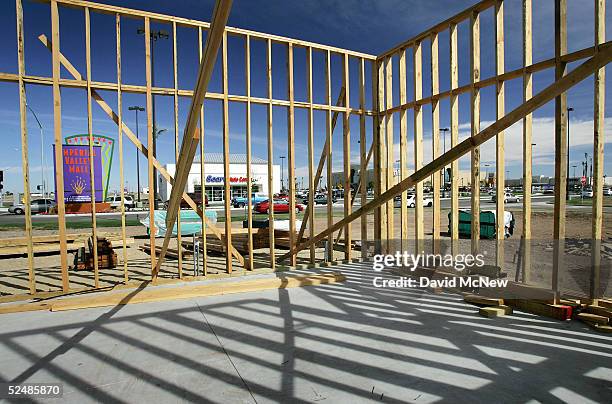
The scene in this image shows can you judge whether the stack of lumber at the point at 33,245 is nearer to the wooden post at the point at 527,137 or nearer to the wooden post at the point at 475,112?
the wooden post at the point at 475,112

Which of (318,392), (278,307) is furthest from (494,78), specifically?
(318,392)

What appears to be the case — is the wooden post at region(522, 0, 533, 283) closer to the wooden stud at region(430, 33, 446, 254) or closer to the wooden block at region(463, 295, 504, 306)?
the wooden block at region(463, 295, 504, 306)

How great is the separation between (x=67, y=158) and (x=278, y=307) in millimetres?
5078

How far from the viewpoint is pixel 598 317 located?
4930 millimetres

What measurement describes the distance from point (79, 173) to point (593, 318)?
30.2ft

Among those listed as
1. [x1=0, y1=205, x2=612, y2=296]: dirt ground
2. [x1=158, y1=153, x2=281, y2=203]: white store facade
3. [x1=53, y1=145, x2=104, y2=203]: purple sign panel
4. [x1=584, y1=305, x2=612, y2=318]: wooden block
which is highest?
[x1=158, y1=153, x2=281, y2=203]: white store facade

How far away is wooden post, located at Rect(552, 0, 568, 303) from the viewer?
17.2ft

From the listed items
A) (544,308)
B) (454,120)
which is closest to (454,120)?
(454,120)

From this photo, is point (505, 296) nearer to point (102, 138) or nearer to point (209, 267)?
point (209, 267)

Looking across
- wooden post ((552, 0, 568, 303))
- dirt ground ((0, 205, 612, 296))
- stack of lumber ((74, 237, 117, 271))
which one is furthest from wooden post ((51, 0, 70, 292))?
wooden post ((552, 0, 568, 303))

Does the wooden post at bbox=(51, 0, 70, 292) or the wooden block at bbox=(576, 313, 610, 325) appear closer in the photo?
the wooden block at bbox=(576, 313, 610, 325)

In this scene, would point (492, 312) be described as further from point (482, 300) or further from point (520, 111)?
point (520, 111)

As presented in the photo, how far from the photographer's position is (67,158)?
698cm

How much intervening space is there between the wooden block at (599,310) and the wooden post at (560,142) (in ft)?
1.28
